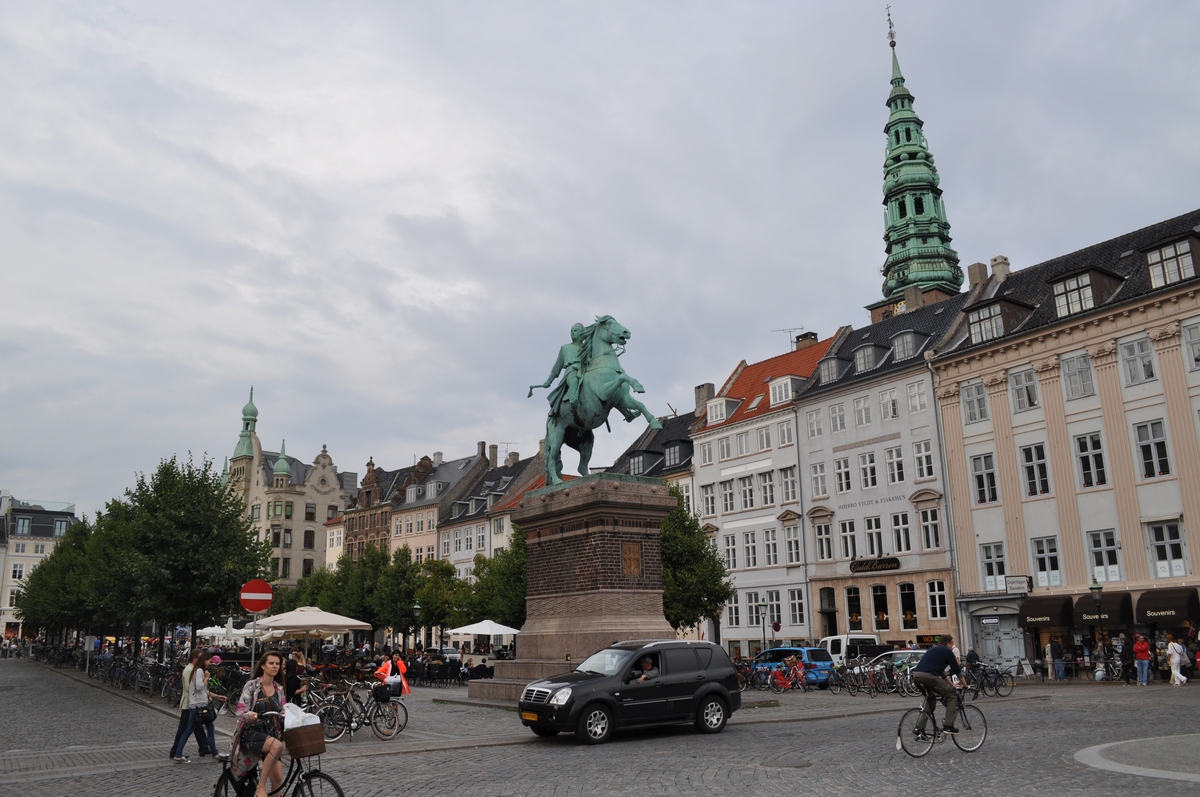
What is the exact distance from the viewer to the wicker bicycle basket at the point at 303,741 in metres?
8.00

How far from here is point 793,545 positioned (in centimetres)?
5141

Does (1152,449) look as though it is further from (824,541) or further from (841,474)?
(824,541)

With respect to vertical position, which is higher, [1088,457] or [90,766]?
[1088,457]

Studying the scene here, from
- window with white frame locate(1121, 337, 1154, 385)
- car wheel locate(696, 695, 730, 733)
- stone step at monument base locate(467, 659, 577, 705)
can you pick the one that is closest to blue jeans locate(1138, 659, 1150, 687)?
window with white frame locate(1121, 337, 1154, 385)

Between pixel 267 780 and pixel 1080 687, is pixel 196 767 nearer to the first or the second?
pixel 267 780

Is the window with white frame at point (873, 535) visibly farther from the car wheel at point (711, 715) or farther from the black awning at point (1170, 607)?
the car wheel at point (711, 715)

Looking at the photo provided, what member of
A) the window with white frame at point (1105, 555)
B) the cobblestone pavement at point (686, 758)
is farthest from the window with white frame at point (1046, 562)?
the cobblestone pavement at point (686, 758)

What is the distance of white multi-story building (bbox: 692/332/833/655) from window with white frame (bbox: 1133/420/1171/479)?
58.3 ft

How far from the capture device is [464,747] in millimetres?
15609

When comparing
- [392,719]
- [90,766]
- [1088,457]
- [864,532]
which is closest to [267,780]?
[90,766]

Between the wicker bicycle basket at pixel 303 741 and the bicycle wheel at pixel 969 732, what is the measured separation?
9145 mm

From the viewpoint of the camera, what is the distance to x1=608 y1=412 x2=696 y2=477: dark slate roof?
61.2 metres

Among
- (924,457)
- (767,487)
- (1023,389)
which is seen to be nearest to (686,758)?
(1023,389)

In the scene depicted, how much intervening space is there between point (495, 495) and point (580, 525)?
60347mm
